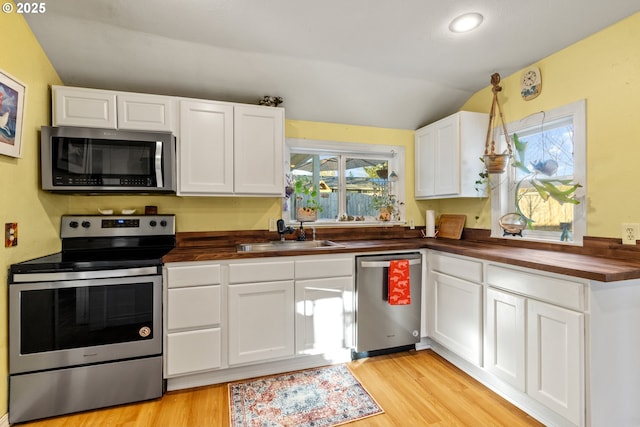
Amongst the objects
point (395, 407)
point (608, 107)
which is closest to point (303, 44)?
point (608, 107)

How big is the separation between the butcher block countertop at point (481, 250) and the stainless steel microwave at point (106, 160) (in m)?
0.56

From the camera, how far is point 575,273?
4.79ft

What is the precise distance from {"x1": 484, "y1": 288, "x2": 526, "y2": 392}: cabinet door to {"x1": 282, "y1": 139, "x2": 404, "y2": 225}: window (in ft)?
4.73

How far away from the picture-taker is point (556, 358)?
1.58m

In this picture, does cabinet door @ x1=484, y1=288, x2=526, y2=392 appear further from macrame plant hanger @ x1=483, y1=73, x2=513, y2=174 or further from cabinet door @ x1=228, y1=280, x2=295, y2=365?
cabinet door @ x1=228, y1=280, x2=295, y2=365

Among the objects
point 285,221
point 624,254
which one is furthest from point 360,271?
point 624,254

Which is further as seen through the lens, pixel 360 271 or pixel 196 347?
pixel 360 271

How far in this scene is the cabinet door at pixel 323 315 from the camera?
7.36ft

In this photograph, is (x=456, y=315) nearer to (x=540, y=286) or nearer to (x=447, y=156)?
(x=540, y=286)

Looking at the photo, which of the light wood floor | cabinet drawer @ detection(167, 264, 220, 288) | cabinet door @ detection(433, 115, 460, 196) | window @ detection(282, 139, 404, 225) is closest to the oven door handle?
cabinet drawer @ detection(167, 264, 220, 288)

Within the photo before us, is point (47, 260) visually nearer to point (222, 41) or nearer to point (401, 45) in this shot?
point (222, 41)

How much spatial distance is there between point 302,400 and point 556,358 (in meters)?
1.47

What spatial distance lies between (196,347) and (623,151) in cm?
301

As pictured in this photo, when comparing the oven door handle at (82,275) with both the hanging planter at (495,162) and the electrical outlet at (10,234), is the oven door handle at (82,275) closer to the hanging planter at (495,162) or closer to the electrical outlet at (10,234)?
the electrical outlet at (10,234)
